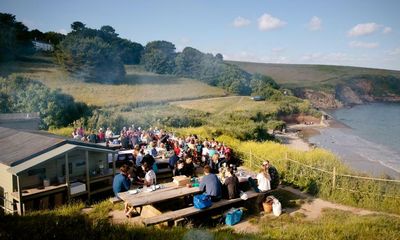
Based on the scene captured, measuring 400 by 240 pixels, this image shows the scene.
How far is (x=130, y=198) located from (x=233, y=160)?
8.66 metres

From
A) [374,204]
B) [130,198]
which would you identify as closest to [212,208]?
[130,198]

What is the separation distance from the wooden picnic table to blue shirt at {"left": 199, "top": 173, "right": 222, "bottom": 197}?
10.4 inches

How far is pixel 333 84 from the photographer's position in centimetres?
10919

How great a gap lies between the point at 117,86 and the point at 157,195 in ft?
155

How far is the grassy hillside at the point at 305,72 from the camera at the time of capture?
121 meters

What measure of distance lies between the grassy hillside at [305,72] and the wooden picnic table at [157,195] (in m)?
106

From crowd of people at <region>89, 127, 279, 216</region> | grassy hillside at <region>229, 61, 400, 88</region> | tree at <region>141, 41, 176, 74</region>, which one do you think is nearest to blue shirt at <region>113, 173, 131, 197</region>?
crowd of people at <region>89, 127, 279, 216</region>

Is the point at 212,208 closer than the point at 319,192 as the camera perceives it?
Yes

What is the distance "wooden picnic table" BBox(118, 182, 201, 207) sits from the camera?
8.72 metres

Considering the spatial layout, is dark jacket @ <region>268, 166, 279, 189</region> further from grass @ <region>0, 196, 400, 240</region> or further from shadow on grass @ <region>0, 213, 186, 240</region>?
shadow on grass @ <region>0, 213, 186, 240</region>

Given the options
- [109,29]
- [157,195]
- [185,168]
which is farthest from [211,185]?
[109,29]

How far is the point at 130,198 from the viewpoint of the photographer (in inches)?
352

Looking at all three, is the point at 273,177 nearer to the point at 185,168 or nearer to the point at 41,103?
the point at 185,168

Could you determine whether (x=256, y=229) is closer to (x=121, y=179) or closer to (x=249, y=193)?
(x=249, y=193)
